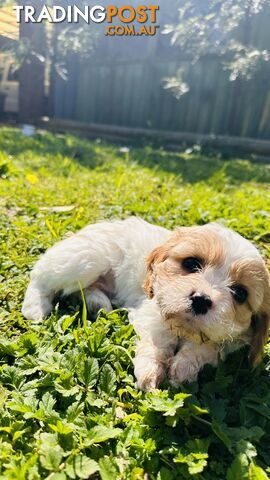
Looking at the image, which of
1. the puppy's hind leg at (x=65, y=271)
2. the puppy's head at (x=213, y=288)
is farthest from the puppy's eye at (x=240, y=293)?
the puppy's hind leg at (x=65, y=271)

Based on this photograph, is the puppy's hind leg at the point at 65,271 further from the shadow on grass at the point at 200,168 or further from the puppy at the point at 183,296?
the shadow on grass at the point at 200,168

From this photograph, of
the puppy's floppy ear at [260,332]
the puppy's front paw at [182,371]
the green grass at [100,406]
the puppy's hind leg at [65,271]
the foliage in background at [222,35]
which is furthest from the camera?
the foliage in background at [222,35]

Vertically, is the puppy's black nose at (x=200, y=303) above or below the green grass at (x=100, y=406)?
above

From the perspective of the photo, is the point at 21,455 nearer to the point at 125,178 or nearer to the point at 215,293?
the point at 215,293

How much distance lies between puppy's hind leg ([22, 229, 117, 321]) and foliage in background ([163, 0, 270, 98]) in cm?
881

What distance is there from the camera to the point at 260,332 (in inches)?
104

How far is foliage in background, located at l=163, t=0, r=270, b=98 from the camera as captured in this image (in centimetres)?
1037

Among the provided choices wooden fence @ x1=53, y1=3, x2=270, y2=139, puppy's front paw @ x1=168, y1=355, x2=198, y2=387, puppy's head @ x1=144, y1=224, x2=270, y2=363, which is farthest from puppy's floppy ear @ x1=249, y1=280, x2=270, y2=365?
wooden fence @ x1=53, y1=3, x2=270, y2=139

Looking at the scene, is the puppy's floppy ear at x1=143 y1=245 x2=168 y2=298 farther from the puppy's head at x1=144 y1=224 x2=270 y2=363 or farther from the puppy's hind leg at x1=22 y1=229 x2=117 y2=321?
the puppy's hind leg at x1=22 y1=229 x2=117 y2=321

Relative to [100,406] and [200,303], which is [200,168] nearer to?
[200,303]

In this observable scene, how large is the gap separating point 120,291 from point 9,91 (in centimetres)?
1364

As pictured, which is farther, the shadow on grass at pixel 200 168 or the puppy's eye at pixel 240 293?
the shadow on grass at pixel 200 168

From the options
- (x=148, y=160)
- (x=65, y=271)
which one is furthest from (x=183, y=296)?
(x=148, y=160)

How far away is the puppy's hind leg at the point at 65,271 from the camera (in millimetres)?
3129
